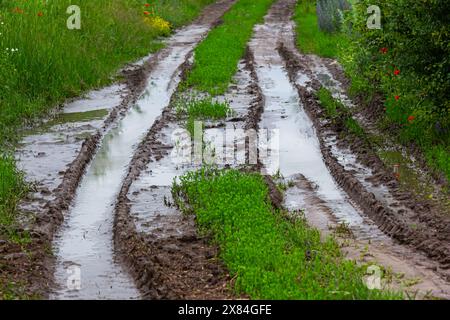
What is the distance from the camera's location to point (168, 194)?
37.0 ft

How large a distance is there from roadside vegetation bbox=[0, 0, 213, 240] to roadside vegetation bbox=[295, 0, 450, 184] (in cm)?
599

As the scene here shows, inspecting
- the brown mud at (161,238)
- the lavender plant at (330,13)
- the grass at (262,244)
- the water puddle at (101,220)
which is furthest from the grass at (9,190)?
the lavender plant at (330,13)

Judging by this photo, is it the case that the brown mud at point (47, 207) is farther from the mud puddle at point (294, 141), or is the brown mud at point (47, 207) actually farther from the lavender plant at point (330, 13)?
the lavender plant at point (330, 13)

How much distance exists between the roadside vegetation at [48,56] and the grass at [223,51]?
195cm

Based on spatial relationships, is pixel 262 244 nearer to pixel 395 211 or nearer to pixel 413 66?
pixel 395 211

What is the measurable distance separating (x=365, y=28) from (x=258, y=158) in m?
2.98

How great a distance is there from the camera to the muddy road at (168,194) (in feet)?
27.5

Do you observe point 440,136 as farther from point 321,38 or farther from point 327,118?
point 321,38

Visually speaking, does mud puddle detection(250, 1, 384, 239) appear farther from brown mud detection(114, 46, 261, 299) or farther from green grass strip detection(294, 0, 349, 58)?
brown mud detection(114, 46, 261, 299)

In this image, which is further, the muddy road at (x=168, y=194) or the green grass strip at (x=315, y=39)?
the green grass strip at (x=315, y=39)

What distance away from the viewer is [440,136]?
1311 centimetres

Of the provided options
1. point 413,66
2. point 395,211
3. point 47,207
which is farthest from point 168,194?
point 413,66

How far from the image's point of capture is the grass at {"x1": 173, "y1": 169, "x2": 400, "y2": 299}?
748 cm
